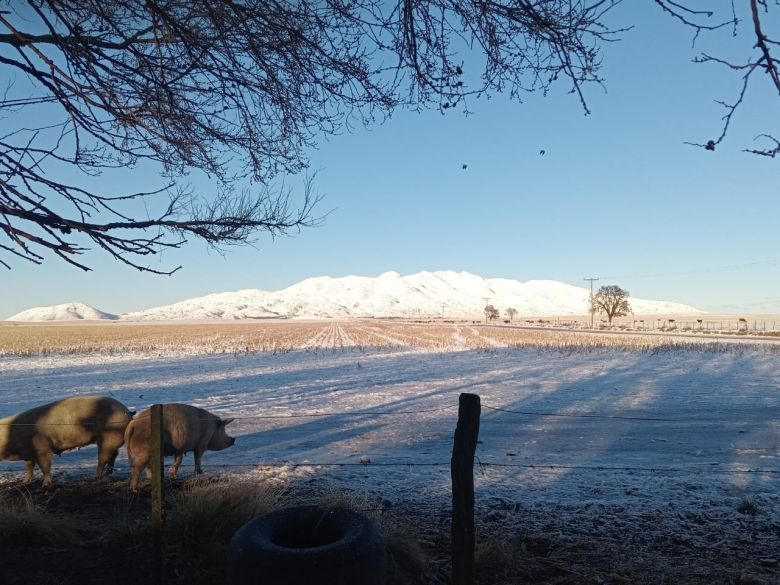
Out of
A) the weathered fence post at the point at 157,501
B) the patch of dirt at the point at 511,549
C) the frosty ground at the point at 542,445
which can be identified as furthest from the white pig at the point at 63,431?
the weathered fence post at the point at 157,501

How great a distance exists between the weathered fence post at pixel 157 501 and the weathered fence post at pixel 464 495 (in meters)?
2.17

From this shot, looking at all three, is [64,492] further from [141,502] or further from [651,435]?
[651,435]

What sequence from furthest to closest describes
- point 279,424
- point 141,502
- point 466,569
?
1. point 279,424
2. point 141,502
3. point 466,569

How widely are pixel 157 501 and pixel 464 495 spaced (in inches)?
94.2

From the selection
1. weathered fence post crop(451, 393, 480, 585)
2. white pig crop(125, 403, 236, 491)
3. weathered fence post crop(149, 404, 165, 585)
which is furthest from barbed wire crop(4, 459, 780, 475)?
weathered fence post crop(451, 393, 480, 585)

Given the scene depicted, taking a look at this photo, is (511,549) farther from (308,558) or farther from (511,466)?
(511,466)

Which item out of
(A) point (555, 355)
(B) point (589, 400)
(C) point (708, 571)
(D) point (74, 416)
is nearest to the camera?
(C) point (708, 571)

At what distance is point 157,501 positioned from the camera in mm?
4117

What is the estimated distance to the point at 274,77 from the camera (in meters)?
4.31

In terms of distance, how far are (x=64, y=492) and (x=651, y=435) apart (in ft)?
30.4

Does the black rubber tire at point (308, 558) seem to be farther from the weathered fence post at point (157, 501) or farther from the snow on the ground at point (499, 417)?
the snow on the ground at point (499, 417)

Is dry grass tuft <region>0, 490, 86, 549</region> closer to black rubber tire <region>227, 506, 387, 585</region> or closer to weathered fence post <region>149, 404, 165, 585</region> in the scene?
weathered fence post <region>149, 404, 165, 585</region>

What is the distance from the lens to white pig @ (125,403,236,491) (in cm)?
639

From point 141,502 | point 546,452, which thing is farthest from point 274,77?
point 546,452
